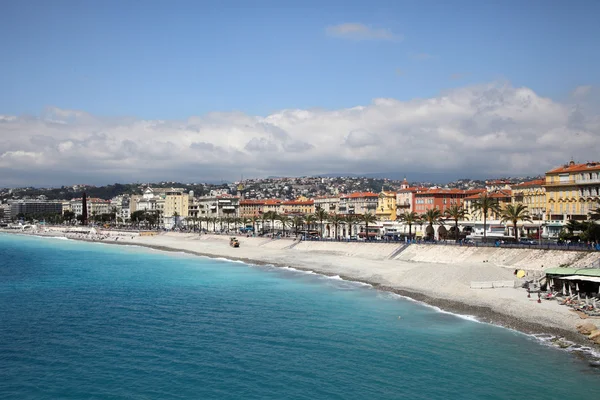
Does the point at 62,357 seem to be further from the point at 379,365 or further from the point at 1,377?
the point at 379,365

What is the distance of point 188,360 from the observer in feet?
102

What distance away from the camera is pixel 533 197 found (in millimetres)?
88250

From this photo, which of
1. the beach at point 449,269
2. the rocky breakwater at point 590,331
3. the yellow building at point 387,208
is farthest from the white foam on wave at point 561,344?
→ the yellow building at point 387,208

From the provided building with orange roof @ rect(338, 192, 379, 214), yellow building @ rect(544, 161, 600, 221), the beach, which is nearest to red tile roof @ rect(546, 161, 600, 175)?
yellow building @ rect(544, 161, 600, 221)

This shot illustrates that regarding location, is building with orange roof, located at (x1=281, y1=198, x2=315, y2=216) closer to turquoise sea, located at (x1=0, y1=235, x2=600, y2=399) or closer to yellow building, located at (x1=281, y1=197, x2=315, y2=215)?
yellow building, located at (x1=281, y1=197, x2=315, y2=215)

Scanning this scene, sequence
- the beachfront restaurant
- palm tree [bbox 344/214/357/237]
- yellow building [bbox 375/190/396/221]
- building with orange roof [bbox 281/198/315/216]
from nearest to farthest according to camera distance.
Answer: the beachfront restaurant → palm tree [bbox 344/214/357/237] → yellow building [bbox 375/190/396/221] → building with orange roof [bbox 281/198/315/216]

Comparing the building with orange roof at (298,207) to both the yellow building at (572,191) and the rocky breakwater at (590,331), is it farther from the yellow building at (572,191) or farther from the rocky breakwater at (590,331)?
the rocky breakwater at (590,331)

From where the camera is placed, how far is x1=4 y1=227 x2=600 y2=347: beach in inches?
1462

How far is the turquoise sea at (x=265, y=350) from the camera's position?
2662cm

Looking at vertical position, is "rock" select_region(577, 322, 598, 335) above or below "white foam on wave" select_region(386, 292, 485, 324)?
above

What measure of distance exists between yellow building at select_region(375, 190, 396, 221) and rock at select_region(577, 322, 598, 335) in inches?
3852

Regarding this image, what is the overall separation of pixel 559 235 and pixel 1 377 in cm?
5799

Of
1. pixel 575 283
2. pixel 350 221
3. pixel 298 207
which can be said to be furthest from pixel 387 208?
pixel 575 283

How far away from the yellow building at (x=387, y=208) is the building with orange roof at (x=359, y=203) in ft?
43.2
